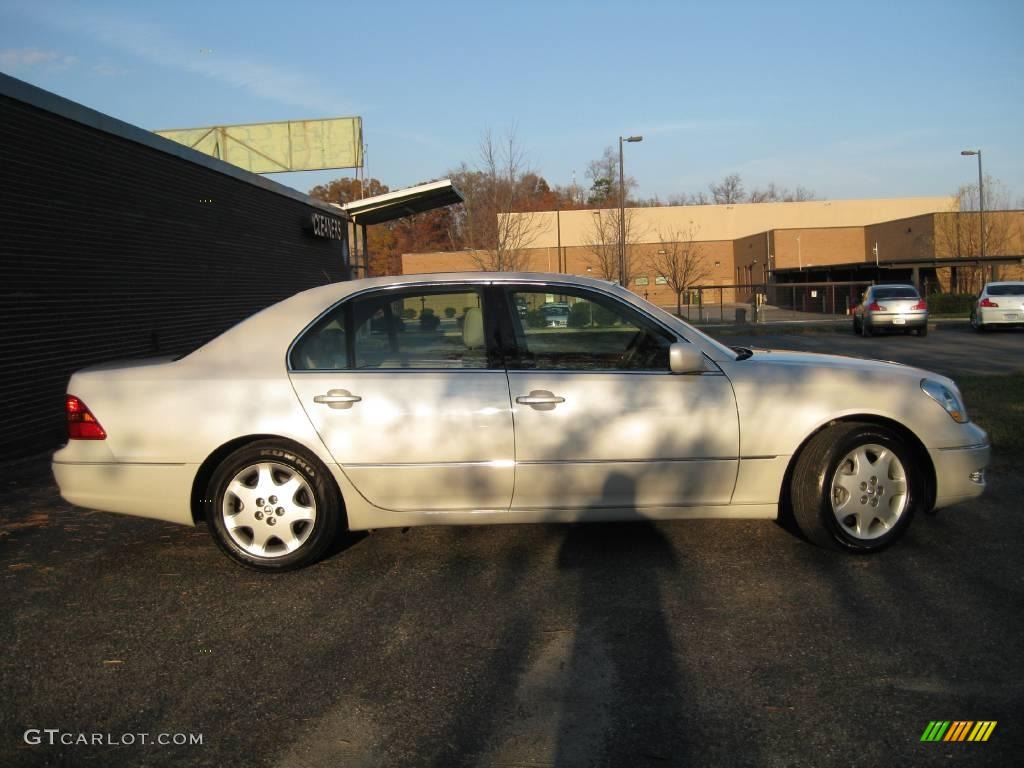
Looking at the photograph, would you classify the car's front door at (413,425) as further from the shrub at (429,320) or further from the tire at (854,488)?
the tire at (854,488)

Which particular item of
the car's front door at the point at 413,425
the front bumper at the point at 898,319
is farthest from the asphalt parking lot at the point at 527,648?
the front bumper at the point at 898,319

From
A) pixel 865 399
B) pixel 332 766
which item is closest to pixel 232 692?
pixel 332 766

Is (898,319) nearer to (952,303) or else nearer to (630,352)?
(952,303)

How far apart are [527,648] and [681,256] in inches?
2394

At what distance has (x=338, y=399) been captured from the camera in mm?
4496

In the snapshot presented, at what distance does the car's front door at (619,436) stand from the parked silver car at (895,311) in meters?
21.9

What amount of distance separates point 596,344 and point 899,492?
1.78 m

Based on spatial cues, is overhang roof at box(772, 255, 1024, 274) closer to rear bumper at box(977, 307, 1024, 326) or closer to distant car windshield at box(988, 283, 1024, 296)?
distant car windshield at box(988, 283, 1024, 296)

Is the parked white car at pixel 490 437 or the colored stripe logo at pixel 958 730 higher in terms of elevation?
the parked white car at pixel 490 437

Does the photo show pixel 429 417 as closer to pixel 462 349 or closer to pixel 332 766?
pixel 462 349

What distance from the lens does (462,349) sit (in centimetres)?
472

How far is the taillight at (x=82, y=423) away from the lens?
461 cm

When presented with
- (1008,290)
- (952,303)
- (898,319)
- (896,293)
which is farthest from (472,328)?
(952,303)

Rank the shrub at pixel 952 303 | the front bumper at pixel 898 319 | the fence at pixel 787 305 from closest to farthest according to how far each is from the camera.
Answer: the front bumper at pixel 898 319, the shrub at pixel 952 303, the fence at pixel 787 305
